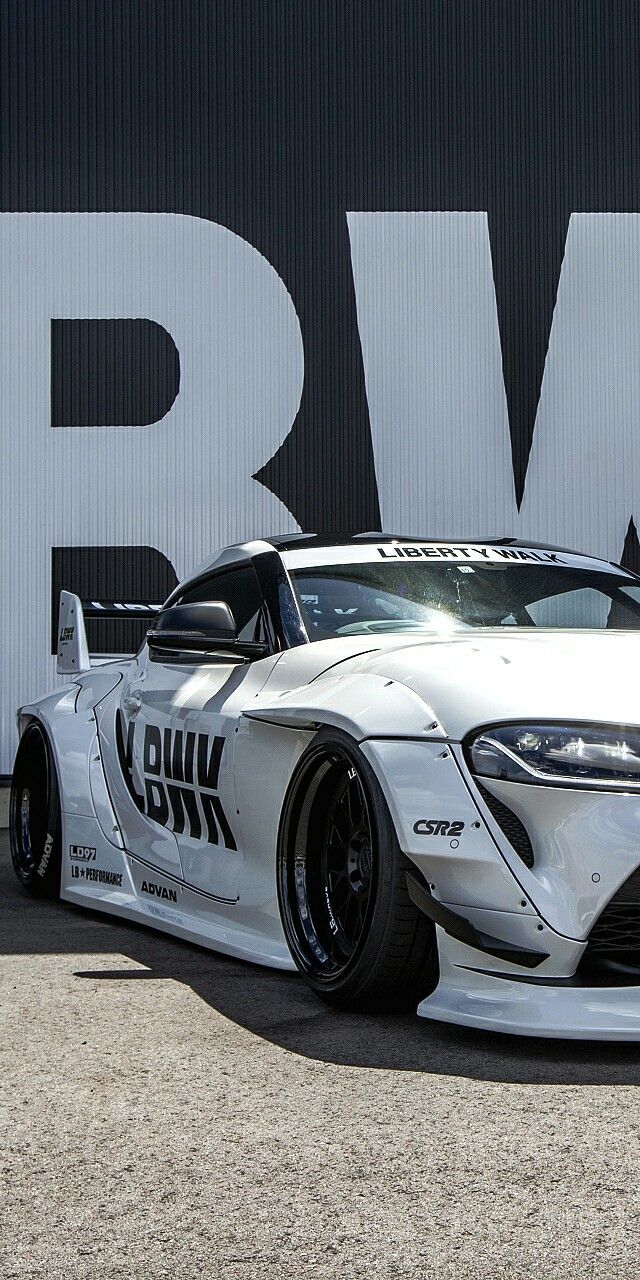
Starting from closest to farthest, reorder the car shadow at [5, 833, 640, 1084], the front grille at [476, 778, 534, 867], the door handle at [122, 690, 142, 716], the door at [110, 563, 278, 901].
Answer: the car shadow at [5, 833, 640, 1084] → the front grille at [476, 778, 534, 867] → the door at [110, 563, 278, 901] → the door handle at [122, 690, 142, 716]

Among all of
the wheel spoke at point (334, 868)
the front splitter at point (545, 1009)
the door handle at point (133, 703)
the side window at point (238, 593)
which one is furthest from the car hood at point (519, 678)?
the door handle at point (133, 703)

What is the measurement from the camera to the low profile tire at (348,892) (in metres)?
3.04

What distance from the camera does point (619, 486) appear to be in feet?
37.4

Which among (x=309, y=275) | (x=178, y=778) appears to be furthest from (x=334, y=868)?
(x=309, y=275)

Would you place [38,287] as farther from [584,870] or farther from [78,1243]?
[78,1243]

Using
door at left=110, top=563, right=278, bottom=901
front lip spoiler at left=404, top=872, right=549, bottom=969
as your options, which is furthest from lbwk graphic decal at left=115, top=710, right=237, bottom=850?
front lip spoiler at left=404, top=872, right=549, bottom=969

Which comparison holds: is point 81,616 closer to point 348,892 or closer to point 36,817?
point 36,817

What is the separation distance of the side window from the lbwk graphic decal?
1.37 ft

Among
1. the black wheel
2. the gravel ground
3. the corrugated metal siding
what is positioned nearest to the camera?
the gravel ground

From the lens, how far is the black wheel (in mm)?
5352

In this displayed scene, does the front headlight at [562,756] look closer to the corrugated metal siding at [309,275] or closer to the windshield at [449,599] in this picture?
the windshield at [449,599]

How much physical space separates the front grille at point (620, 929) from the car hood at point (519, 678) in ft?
1.15

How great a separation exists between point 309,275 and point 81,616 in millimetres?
6278

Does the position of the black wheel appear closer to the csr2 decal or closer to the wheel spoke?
the wheel spoke
